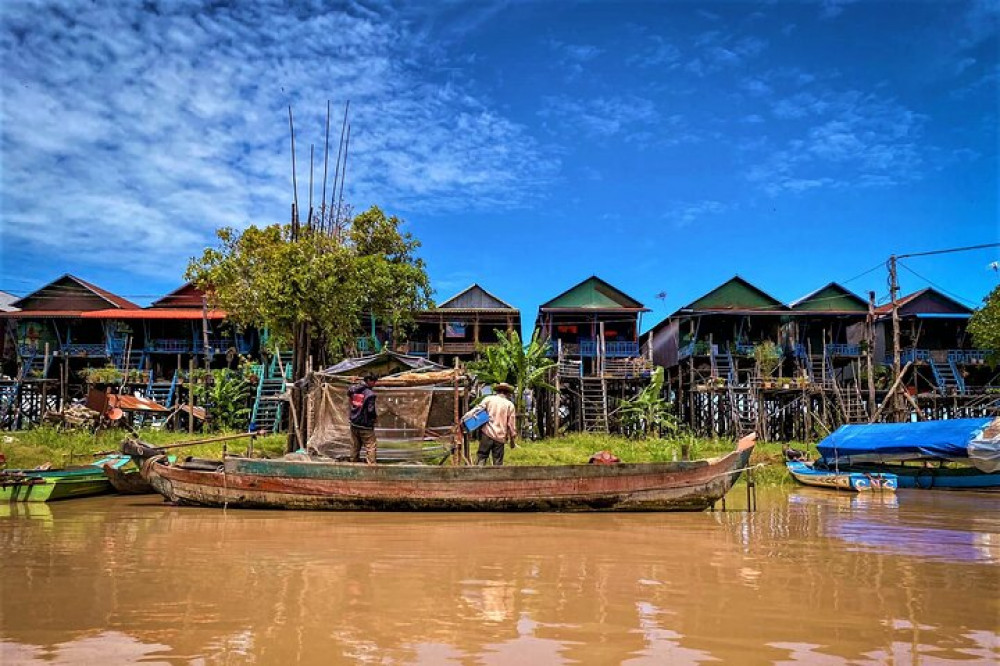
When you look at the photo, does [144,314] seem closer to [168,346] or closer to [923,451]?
[168,346]

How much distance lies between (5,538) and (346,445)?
6.04 metres

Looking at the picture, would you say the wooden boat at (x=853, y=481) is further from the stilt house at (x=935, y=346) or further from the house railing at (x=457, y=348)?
the stilt house at (x=935, y=346)

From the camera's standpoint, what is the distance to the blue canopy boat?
1278cm

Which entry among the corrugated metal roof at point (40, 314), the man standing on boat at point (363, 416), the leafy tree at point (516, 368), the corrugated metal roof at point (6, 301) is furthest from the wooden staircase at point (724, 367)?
the corrugated metal roof at point (6, 301)

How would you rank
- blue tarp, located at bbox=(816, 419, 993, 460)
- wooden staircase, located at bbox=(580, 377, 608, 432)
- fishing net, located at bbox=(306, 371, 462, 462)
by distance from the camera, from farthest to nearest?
wooden staircase, located at bbox=(580, 377, 608, 432) < blue tarp, located at bbox=(816, 419, 993, 460) < fishing net, located at bbox=(306, 371, 462, 462)

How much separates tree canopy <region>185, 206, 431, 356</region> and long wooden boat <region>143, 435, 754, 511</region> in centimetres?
668

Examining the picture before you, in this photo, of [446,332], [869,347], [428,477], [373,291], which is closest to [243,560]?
[428,477]

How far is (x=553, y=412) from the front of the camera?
77.5 ft

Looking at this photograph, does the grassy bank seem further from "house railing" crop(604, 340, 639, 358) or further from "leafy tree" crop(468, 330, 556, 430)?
"house railing" crop(604, 340, 639, 358)

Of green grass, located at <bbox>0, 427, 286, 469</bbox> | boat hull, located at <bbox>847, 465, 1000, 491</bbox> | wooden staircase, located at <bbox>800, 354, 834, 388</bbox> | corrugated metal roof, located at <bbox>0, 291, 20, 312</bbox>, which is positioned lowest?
boat hull, located at <bbox>847, 465, 1000, 491</bbox>

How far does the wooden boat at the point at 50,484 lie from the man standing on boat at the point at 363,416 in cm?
427

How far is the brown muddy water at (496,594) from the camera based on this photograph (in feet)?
9.68

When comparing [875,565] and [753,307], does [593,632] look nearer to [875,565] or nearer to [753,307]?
[875,565]

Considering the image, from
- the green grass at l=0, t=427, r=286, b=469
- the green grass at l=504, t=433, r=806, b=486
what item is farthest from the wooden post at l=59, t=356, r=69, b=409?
the green grass at l=504, t=433, r=806, b=486
